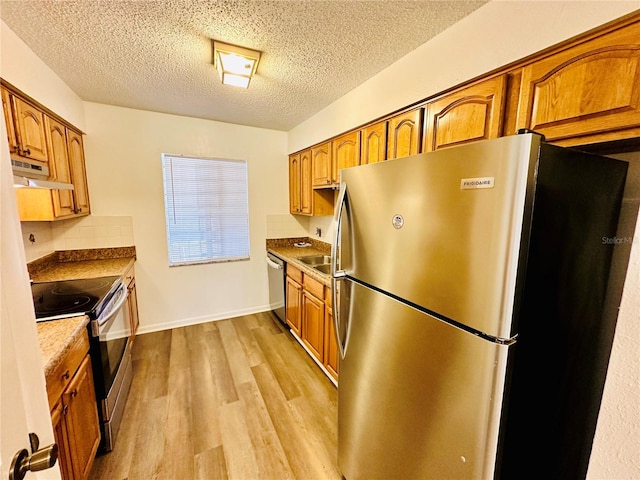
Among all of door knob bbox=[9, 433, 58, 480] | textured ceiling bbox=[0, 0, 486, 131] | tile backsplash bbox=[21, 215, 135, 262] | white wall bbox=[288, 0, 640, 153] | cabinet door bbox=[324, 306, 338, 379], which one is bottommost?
cabinet door bbox=[324, 306, 338, 379]

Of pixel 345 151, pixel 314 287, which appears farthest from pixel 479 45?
pixel 314 287

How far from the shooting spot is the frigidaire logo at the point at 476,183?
29.3 inches

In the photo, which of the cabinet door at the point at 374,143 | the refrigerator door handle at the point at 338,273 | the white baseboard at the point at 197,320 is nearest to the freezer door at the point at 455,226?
the refrigerator door handle at the point at 338,273

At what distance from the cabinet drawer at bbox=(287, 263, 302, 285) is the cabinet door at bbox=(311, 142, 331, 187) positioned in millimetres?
902

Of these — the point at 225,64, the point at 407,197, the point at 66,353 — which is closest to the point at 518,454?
the point at 407,197

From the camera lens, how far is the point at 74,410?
4.12ft

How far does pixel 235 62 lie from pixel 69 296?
179 cm

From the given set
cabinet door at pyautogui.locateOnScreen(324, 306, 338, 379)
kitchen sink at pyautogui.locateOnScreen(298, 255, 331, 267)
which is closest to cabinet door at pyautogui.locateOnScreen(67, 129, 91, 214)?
kitchen sink at pyautogui.locateOnScreen(298, 255, 331, 267)

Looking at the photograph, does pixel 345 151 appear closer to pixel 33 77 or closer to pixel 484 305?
pixel 484 305

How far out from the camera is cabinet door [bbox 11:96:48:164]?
1.61 metres

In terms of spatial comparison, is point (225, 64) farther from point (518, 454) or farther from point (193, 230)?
point (518, 454)

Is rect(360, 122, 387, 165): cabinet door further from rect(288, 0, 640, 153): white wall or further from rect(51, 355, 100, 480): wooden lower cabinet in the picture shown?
rect(51, 355, 100, 480): wooden lower cabinet

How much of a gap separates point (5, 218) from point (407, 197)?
1.03m

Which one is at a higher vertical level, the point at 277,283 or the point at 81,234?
the point at 81,234
